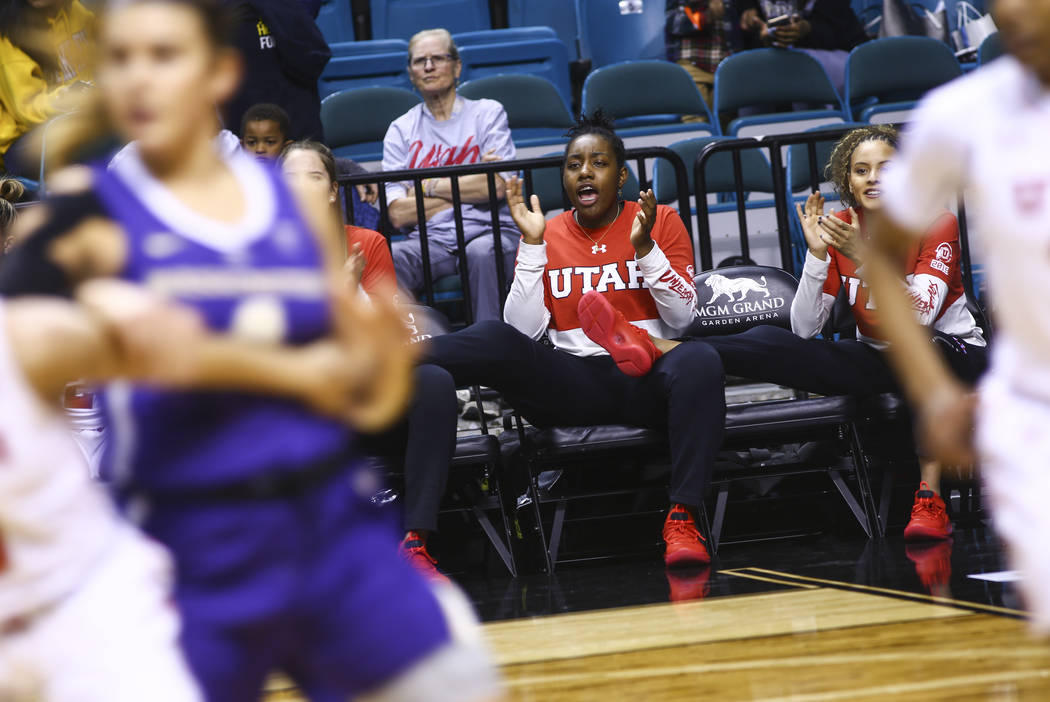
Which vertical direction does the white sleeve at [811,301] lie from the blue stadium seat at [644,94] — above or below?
below

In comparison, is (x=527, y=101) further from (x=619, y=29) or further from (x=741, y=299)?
(x=741, y=299)

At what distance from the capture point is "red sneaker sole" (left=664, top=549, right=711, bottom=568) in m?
4.46

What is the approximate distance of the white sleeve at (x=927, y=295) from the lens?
15.5ft

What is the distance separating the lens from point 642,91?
7.86 m

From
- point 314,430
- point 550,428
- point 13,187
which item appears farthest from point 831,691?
point 13,187

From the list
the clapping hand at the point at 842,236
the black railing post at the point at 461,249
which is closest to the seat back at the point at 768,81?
the black railing post at the point at 461,249

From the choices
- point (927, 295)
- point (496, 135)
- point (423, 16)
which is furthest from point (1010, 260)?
point (423, 16)

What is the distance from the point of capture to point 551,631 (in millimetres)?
3586

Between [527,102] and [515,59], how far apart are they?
1094 millimetres

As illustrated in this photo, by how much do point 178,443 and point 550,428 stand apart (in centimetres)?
339

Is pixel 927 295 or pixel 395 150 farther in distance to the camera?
pixel 395 150

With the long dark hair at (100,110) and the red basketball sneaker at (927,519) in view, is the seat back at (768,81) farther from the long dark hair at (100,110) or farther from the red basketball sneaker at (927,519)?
the long dark hair at (100,110)

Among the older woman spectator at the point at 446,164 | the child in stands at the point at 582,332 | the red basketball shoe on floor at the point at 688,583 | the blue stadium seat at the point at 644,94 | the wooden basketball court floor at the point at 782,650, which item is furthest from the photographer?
the blue stadium seat at the point at 644,94

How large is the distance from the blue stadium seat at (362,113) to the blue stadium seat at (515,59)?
115 cm
